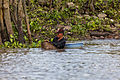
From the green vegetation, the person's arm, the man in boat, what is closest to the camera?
the man in boat

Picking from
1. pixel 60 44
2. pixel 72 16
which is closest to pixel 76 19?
pixel 72 16

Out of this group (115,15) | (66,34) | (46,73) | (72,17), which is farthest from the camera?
(115,15)

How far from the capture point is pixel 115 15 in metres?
33.5

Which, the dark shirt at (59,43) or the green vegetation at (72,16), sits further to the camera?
the green vegetation at (72,16)

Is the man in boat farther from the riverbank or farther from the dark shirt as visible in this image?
the riverbank

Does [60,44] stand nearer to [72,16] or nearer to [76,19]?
[76,19]

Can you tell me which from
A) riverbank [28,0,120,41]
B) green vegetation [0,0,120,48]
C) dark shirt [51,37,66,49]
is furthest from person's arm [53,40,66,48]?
green vegetation [0,0,120,48]

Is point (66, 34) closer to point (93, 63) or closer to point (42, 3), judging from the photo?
point (42, 3)

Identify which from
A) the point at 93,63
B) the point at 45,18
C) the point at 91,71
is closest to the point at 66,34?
the point at 45,18

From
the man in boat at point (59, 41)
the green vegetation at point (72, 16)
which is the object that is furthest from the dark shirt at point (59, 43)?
the green vegetation at point (72, 16)

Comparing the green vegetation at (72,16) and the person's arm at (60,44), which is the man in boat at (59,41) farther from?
the green vegetation at (72,16)

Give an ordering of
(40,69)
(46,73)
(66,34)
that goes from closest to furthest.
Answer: (46,73)
(40,69)
(66,34)

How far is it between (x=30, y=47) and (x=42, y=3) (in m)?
12.5

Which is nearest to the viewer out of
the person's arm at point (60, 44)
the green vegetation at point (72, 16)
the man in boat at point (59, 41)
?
the man in boat at point (59, 41)
